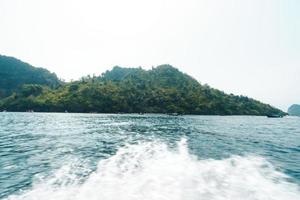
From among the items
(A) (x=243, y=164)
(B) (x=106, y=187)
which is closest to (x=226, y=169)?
(A) (x=243, y=164)

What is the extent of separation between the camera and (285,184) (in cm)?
1766

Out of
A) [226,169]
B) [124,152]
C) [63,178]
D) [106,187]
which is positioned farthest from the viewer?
[124,152]

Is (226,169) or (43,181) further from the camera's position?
(226,169)

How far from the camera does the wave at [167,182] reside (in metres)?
14.4

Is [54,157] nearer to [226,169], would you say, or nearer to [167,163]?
[167,163]

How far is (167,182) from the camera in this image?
1702 centimetres

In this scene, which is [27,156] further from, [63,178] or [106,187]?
[106,187]

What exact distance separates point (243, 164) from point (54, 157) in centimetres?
1713

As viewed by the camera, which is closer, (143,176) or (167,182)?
(167,182)

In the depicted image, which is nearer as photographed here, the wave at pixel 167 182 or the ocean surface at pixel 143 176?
the wave at pixel 167 182

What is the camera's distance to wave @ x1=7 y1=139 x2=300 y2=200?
47.3ft

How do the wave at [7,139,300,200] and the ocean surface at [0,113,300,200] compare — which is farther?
the ocean surface at [0,113,300,200]

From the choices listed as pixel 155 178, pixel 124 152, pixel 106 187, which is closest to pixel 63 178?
pixel 106 187

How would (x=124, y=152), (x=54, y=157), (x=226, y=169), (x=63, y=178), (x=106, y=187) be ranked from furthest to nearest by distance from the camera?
(x=124, y=152), (x=54, y=157), (x=226, y=169), (x=63, y=178), (x=106, y=187)
